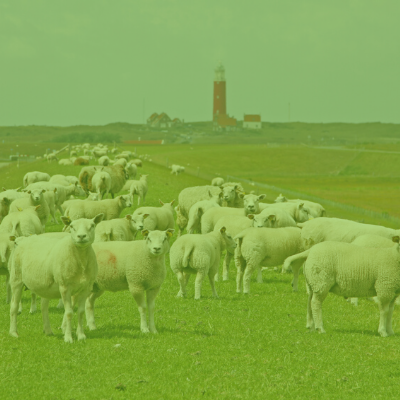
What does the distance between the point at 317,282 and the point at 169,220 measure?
1019 centimetres

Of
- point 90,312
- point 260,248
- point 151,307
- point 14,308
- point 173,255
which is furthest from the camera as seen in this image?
point 260,248

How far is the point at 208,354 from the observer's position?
9.73 metres

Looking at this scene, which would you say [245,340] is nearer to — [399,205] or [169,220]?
[169,220]

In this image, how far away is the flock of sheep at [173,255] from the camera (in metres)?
10.2

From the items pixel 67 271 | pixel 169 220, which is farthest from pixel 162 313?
pixel 169 220

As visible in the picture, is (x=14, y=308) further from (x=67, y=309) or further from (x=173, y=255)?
(x=173, y=255)

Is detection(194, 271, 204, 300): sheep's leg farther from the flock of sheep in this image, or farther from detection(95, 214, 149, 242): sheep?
detection(95, 214, 149, 242): sheep

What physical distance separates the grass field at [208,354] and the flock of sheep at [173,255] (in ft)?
1.58

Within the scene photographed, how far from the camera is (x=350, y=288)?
1137 centimetres

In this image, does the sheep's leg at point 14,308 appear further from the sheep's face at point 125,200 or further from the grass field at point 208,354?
the sheep's face at point 125,200

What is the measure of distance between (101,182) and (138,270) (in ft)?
65.9

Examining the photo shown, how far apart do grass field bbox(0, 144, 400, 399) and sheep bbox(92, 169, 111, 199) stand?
54.8 ft

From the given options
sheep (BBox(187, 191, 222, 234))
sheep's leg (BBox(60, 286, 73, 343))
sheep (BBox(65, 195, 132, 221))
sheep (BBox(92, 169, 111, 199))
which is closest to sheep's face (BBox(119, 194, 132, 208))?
sheep (BBox(65, 195, 132, 221))

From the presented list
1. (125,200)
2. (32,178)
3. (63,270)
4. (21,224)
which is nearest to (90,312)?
(63,270)
